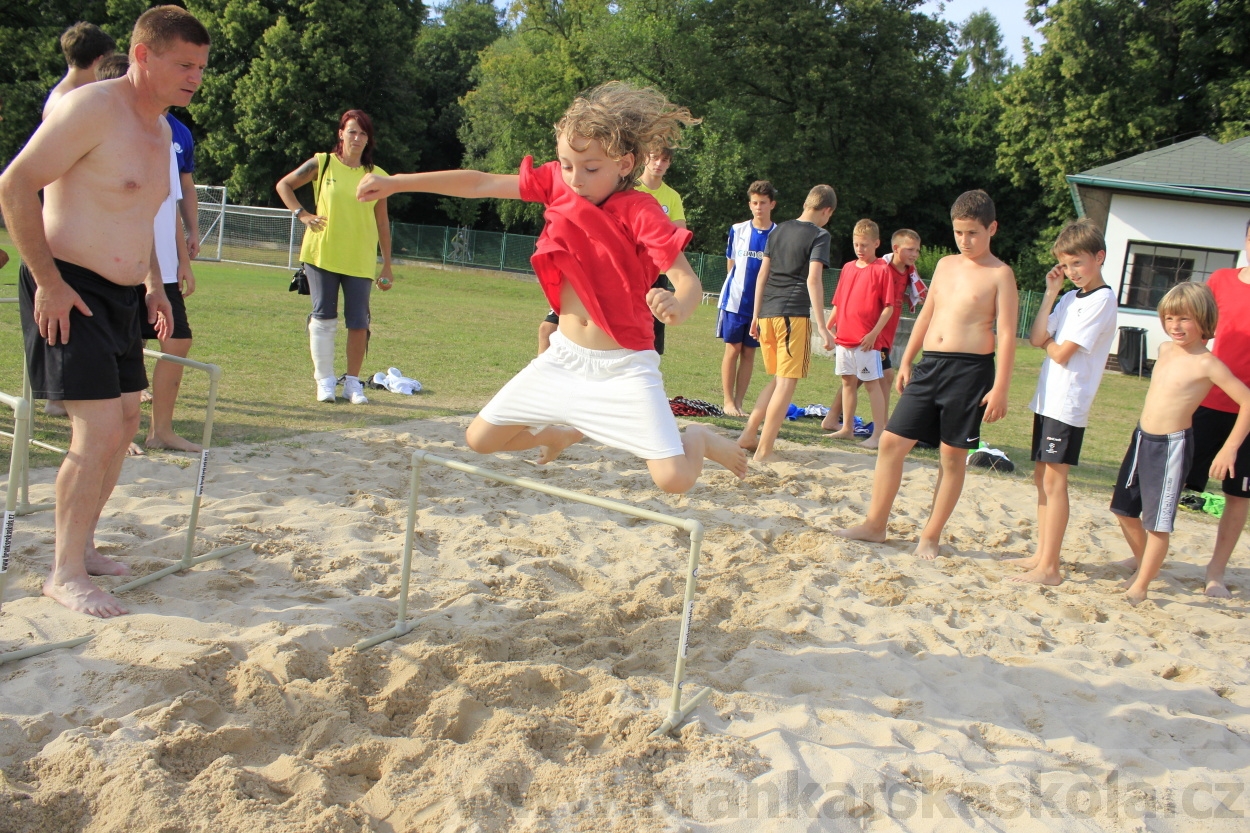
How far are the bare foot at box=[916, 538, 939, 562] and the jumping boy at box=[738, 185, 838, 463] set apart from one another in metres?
1.73

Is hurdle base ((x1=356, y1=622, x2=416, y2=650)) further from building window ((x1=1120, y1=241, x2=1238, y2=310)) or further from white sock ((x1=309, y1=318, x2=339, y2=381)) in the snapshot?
building window ((x1=1120, y1=241, x2=1238, y2=310))

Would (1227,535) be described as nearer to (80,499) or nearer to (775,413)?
(775,413)

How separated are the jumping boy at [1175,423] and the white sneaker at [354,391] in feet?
17.9

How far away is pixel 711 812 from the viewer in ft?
8.54

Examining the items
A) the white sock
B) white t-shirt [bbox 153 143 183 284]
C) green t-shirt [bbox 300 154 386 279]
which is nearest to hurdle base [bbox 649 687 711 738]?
white t-shirt [bbox 153 143 183 284]

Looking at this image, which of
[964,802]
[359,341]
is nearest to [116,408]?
[964,802]

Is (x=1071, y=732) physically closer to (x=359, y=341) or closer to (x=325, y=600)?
(x=325, y=600)

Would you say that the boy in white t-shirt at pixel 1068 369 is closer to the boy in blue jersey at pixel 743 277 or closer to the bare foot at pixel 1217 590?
the bare foot at pixel 1217 590

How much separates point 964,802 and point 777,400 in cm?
408

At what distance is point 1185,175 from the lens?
21562 mm

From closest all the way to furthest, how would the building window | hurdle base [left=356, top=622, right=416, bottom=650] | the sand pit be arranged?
the sand pit → hurdle base [left=356, top=622, right=416, bottom=650] → the building window

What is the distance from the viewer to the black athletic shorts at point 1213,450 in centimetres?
496

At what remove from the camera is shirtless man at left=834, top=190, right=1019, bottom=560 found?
4871 millimetres

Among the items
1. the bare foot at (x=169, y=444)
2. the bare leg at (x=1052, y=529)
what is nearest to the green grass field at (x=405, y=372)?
the bare foot at (x=169, y=444)
